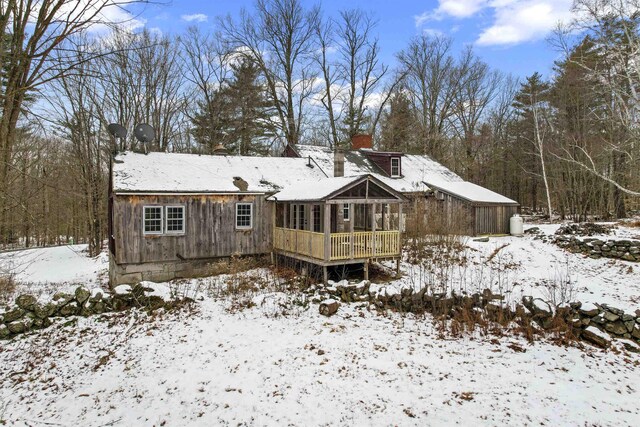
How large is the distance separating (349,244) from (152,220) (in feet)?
24.0

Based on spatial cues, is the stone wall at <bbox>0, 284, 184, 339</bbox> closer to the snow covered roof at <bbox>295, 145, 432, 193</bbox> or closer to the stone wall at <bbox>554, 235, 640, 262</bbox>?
the snow covered roof at <bbox>295, 145, 432, 193</bbox>

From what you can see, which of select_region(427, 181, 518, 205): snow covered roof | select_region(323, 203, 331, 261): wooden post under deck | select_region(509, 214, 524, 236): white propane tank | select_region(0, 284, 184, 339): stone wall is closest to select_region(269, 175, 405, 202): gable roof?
select_region(323, 203, 331, 261): wooden post under deck

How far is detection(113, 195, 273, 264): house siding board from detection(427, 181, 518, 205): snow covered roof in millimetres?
11621

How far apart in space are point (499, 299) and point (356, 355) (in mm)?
5043

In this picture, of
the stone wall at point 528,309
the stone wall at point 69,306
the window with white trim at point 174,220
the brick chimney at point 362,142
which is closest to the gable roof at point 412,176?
the brick chimney at point 362,142

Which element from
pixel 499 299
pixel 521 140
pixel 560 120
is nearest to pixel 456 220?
pixel 499 299

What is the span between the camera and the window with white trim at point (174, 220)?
1461 centimetres

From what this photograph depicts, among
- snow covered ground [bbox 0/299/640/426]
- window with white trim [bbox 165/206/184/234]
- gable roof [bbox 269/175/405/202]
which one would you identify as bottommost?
snow covered ground [bbox 0/299/640/426]

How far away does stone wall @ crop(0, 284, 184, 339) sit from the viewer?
9.25m

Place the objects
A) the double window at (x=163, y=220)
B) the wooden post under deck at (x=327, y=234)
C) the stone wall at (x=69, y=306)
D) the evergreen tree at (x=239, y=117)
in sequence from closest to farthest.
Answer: the stone wall at (x=69, y=306)
the wooden post under deck at (x=327, y=234)
the double window at (x=163, y=220)
the evergreen tree at (x=239, y=117)

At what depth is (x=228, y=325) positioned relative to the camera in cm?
952

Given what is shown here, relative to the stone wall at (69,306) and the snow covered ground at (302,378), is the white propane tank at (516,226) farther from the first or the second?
the stone wall at (69,306)

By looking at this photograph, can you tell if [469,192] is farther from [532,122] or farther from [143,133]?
[143,133]

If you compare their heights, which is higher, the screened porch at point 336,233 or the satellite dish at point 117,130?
the satellite dish at point 117,130
